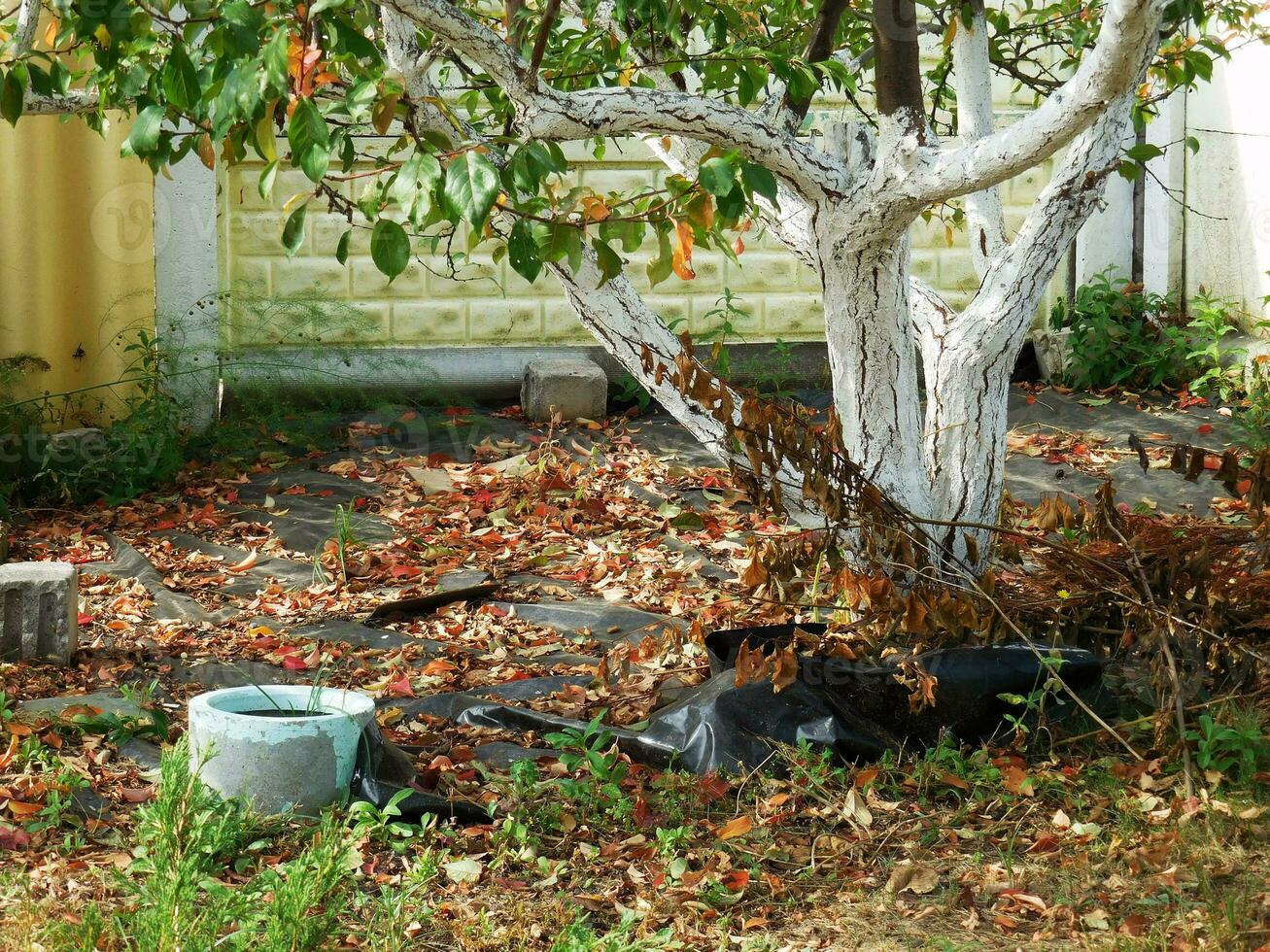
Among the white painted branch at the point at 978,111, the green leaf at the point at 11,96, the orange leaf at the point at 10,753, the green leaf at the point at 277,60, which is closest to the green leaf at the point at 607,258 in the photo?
the green leaf at the point at 277,60

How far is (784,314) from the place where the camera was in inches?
332

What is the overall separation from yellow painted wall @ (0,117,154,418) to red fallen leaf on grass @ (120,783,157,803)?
173 inches

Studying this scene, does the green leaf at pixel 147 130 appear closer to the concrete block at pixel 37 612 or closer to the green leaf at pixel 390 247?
the green leaf at pixel 390 247

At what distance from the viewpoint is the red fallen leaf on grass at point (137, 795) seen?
Answer: 3104mm

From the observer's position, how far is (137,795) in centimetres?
311

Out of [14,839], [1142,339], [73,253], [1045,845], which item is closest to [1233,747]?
[1045,845]

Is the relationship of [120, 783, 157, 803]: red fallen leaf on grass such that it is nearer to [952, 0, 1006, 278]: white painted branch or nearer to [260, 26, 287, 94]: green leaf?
[260, 26, 287, 94]: green leaf

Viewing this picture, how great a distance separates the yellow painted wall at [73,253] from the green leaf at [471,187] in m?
5.23

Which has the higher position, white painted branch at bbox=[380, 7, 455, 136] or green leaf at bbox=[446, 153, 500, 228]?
white painted branch at bbox=[380, 7, 455, 136]

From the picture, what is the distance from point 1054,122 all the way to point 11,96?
2.55 m

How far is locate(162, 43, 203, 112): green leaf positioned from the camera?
265cm

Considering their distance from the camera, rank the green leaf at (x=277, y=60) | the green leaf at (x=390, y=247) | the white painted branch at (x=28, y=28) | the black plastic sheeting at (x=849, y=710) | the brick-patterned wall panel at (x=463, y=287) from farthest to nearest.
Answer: the brick-patterned wall panel at (x=463, y=287) → the white painted branch at (x=28, y=28) → the black plastic sheeting at (x=849, y=710) → the green leaf at (x=390, y=247) → the green leaf at (x=277, y=60)

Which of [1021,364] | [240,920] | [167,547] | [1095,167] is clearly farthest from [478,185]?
[1021,364]

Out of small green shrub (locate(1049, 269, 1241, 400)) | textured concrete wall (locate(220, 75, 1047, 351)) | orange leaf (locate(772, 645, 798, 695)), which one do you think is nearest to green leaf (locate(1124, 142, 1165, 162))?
orange leaf (locate(772, 645, 798, 695))
